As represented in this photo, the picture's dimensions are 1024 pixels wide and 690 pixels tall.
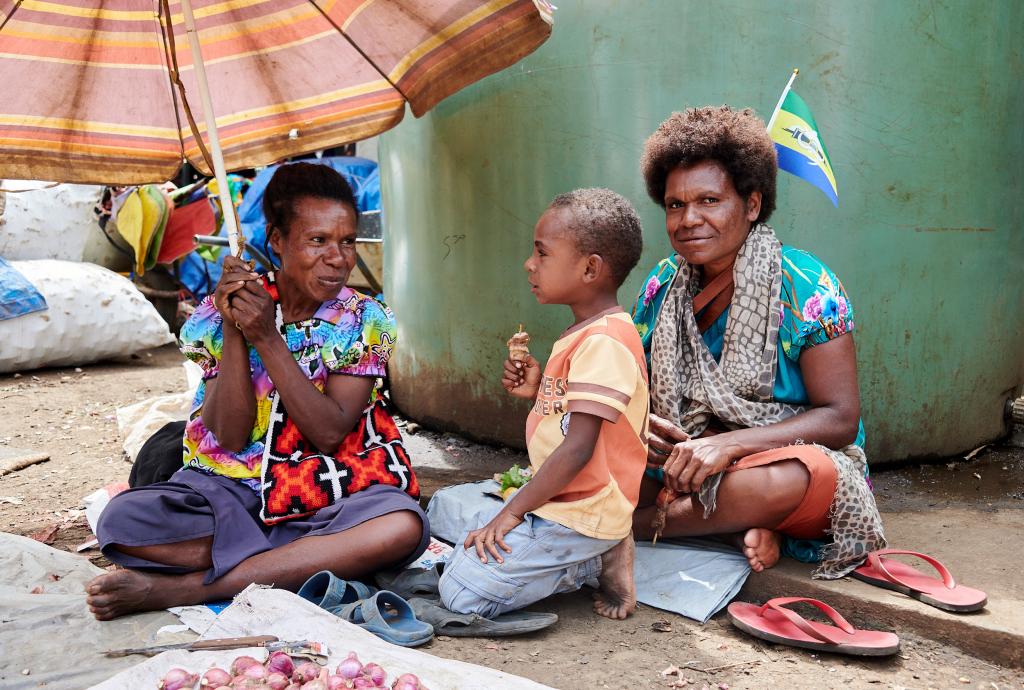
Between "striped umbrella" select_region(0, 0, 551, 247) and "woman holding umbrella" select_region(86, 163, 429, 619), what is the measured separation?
0.36 meters

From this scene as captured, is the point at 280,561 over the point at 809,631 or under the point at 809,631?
over

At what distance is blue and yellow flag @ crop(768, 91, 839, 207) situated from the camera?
2.96m

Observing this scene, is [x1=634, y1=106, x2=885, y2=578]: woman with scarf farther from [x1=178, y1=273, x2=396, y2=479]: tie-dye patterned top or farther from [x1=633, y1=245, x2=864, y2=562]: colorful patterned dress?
[x1=178, y1=273, x2=396, y2=479]: tie-dye patterned top

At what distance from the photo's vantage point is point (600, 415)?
94.3 inches

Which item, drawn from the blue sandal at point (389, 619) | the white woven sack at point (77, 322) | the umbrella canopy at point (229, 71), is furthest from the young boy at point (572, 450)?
the white woven sack at point (77, 322)

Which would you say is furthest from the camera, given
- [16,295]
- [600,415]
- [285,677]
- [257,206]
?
[257,206]

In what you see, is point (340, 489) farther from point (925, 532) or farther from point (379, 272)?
point (379, 272)

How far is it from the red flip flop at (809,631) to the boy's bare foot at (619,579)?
29cm

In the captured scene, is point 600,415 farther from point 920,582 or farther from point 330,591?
point 920,582

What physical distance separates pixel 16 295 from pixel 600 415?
4.75 m

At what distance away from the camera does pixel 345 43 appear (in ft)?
9.69

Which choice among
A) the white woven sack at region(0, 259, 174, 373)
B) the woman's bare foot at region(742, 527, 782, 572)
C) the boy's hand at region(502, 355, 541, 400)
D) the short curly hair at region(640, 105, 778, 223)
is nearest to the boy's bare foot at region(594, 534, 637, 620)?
the woman's bare foot at region(742, 527, 782, 572)

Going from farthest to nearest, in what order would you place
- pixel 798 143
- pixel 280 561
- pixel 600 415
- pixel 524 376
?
pixel 798 143
pixel 524 376
pixel 280 561
pixel 600 415

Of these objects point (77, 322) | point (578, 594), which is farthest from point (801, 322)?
point (77, 322)
